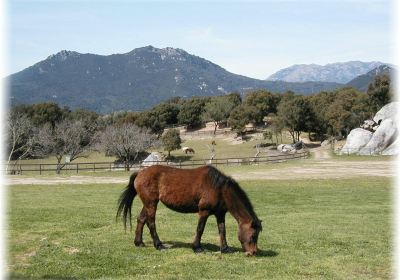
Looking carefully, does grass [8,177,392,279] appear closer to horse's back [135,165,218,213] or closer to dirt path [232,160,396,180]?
horse's back [135,165,218,213]

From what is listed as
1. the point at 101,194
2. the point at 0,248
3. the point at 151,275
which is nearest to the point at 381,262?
the point at 151,275

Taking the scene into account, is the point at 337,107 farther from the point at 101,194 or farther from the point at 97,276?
the point at 97,276

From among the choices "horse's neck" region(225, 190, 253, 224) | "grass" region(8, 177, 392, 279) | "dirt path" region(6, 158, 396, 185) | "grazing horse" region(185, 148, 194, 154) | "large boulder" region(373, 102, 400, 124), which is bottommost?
"dirt path" region(6, 158, 396, 185)

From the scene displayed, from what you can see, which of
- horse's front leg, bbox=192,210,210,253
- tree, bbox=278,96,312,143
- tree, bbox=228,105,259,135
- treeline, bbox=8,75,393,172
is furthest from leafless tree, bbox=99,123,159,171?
horse's front leg, bbox=192,210,210,253

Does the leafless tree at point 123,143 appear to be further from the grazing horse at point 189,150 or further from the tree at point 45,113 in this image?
the tree at point 45,113

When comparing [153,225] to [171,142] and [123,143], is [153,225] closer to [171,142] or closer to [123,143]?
[123,143]

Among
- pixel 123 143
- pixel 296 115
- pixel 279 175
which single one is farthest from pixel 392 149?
pixel 123 143

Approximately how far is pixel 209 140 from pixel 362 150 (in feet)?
133

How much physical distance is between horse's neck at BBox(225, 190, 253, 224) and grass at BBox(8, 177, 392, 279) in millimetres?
886

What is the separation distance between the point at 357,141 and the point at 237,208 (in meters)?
53.9

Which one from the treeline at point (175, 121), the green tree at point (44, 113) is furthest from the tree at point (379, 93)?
the green tree at point (44, 113)

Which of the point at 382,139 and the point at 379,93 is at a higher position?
the point at 379,93

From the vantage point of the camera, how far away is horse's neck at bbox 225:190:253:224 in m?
10.2

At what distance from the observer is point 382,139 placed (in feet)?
190
